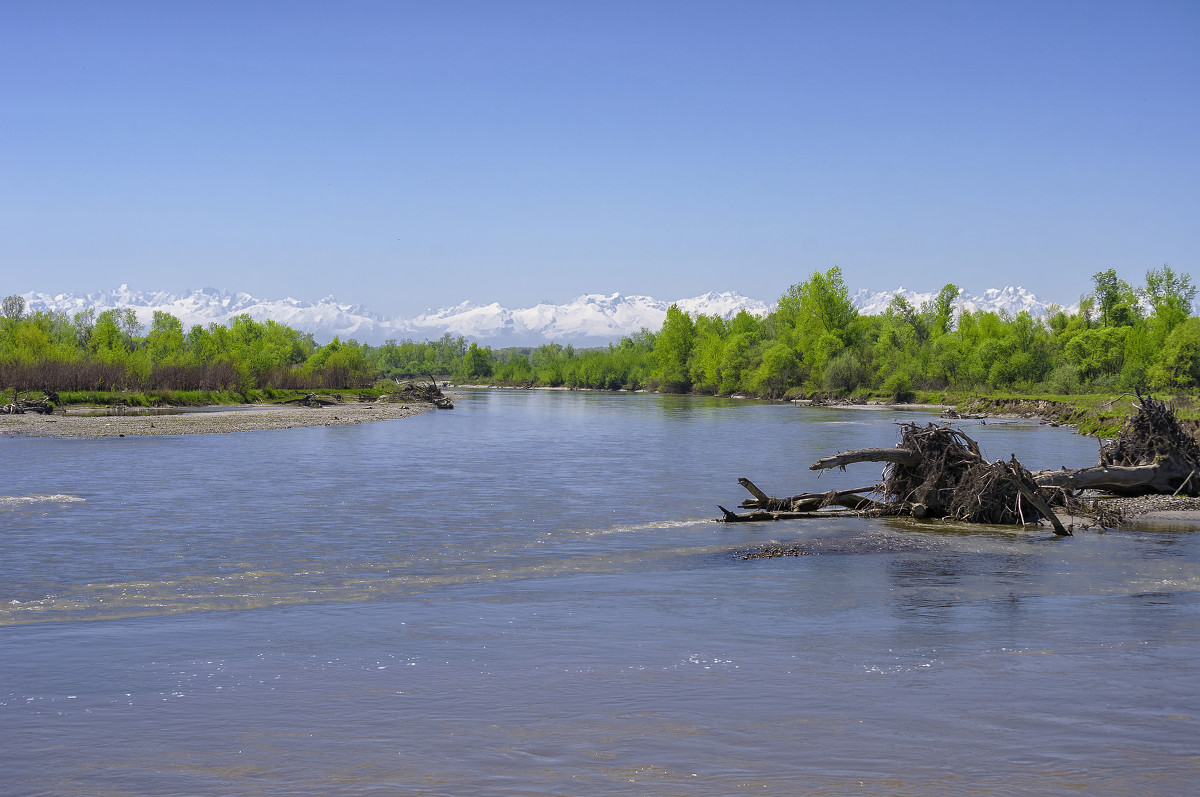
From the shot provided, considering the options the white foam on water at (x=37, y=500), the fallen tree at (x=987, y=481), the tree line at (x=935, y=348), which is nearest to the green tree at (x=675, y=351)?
the tree line at (x=935, y=348)

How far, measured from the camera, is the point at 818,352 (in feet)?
451

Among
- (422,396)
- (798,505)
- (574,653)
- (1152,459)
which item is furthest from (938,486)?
(422,396)

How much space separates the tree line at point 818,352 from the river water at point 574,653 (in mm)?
69589

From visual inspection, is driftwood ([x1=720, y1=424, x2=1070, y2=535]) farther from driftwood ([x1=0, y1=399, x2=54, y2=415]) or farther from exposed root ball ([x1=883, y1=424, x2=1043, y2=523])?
driftwood ([x1=0, y1=399, x2=54, y2=415])

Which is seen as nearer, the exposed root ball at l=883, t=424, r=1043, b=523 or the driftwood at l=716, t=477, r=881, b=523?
the exposed root ball at l=883, t=424, r=1043, b=523

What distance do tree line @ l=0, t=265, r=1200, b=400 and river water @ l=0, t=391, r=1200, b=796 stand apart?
69.6m

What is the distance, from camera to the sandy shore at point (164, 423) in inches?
2036

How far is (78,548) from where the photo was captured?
18828 millimetres

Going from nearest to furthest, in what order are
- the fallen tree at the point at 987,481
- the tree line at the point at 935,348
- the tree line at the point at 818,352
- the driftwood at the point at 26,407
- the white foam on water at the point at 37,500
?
1. the fallen tree at the point at 987,481
2. the white foam on water at the point at 37,500
3. the driftwood at the point at 26,407
4. the tree line at the point at 818,352
5. the tree line at the point at 935,348

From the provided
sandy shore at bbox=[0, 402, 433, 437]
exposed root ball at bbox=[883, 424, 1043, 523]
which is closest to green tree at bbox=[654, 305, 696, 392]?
sandy shore at bbox=[0, 402, 433, 437]

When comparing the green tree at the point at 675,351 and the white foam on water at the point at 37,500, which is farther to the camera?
the green tree at the point at 675,351

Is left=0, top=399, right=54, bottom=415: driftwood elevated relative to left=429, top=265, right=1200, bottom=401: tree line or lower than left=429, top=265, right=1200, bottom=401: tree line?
lower

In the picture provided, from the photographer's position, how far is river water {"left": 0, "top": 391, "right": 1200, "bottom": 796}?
25.0 ft

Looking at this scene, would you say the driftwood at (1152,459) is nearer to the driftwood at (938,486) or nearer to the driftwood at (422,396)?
the driftwood at (938,486)
